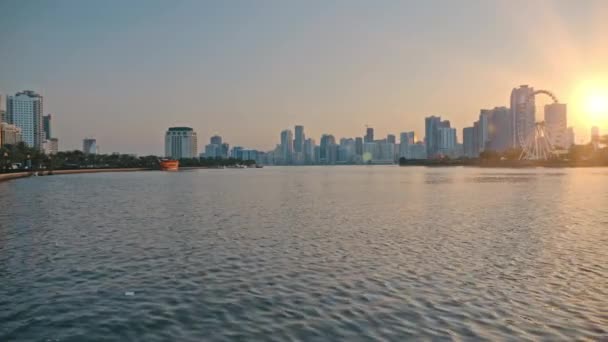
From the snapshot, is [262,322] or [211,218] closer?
[262,322]

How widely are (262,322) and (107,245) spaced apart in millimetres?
19537

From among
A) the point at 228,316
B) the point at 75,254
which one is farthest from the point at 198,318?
the point at 75,254

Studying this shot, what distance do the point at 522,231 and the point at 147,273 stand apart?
2954 cm

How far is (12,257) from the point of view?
1106 inches

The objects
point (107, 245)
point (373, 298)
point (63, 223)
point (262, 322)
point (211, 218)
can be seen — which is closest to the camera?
point (262, 322)

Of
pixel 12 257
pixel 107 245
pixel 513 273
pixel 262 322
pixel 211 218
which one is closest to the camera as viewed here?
pixel 262 322

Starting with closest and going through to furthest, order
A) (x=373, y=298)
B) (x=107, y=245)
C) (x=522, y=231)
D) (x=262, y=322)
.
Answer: (x=262, y=322) → (x=373, y=298) → (x=107, y=245) → (x=522, y=231)

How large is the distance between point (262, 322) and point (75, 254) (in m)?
17.5

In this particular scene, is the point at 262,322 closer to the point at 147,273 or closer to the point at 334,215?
the point at 147,273

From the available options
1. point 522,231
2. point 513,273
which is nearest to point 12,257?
point 513,273

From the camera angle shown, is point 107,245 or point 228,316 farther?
point 107,245

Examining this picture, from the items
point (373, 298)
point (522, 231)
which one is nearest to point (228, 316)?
point (373, 298)

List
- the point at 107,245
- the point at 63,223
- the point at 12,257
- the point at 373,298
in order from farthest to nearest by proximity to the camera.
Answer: the point at 63,223, the point at 107,245, the point at 12,257, the point at 373,298

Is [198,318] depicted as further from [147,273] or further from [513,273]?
[513,273]
